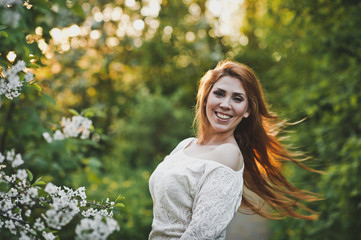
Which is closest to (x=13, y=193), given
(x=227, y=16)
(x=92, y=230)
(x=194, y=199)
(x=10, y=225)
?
(x=10, y=225)

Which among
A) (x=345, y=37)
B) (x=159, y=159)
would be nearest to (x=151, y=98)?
(x=159, y=159)

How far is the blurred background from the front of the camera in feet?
9.70

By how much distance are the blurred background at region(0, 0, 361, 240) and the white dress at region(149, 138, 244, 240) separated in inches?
25.7

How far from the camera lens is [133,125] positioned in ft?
27.3

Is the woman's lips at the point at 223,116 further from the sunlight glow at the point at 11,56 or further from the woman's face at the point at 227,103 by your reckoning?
the sunlight glow at the point at 11,56

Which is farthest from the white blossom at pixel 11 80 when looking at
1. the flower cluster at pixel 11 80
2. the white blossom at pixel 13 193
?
the white blossom at pixel 13 193

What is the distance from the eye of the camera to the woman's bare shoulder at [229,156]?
2.10m

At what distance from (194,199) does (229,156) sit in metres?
0.34

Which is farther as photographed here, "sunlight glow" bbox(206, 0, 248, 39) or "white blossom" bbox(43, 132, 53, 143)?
"sunlight glow" bbox(206, 0, 248, 39)

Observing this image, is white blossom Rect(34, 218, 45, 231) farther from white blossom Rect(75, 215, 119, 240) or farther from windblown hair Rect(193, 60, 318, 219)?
windblown hair Rect(193, 60, 318, 219)

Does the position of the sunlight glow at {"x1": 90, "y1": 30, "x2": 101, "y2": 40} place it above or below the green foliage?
above

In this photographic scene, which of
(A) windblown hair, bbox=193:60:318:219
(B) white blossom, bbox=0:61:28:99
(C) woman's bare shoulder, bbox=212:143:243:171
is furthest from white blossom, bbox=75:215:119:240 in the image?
(A) windblown hair, bbox=193:60:318:219

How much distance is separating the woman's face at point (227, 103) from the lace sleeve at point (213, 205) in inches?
16.4

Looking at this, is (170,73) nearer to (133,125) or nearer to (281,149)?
(133,125)
